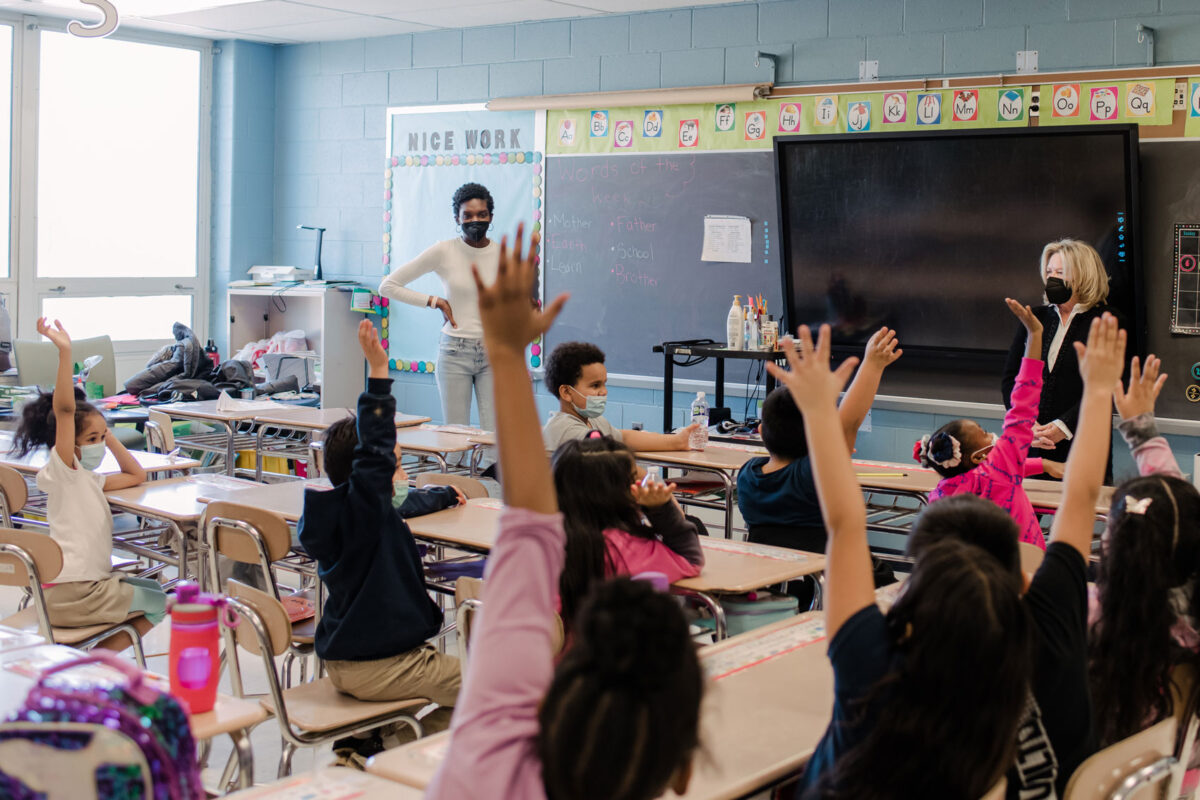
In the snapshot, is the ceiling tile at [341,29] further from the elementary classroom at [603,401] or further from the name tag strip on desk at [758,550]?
the name tag strip on desk at [758,550]

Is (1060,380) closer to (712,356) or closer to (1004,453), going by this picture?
(1004,453)

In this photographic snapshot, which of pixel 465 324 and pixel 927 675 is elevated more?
pixel 465 324

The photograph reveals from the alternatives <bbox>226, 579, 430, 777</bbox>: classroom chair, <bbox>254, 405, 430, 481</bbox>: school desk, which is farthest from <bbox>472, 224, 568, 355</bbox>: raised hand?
<bbox>254, 405, 430, 481</bbox>: school desk

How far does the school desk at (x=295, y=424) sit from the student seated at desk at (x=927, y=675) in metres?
3.79

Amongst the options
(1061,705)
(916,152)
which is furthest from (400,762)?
(916,152)

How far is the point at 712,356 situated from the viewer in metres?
5.74

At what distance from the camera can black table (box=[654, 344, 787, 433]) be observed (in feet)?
18.4

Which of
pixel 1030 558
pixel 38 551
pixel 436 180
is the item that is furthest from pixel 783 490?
pixel 436 180

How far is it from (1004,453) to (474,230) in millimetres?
3271

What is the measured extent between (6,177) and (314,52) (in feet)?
6.84

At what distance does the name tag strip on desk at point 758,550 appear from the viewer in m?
2.87

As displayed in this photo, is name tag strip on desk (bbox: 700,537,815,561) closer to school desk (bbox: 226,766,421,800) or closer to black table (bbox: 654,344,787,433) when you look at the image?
school desk (bbox: 226,766,421,800)

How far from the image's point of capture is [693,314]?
6.38 meters

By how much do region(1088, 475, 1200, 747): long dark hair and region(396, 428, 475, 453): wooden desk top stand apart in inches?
114
